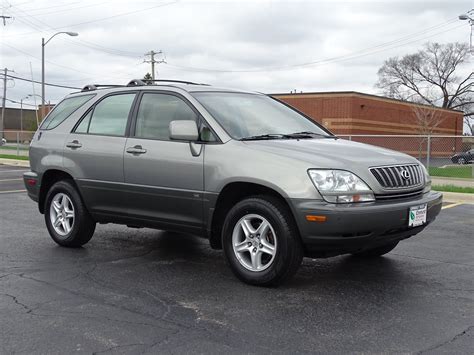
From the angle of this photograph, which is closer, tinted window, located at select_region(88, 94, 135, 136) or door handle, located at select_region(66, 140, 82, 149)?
tinted window, located at select_region(88, 94, 135, 136)

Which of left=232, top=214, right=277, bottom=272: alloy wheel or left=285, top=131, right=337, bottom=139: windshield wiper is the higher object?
left=285, top=131, right=337, bottom=139: windshield wiper

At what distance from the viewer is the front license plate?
467cm

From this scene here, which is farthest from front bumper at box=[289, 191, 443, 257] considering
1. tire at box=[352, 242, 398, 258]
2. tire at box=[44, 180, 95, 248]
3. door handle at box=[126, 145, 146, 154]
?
tire at box=[44, 180, 95, 248]

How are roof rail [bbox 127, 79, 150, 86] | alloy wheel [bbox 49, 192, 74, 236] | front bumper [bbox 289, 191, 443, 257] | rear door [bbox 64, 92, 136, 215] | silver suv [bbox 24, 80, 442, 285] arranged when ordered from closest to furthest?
front bumper [bbox 289, 191, 443, 257]
silver suv [bbox 24, 80, 442, 285]
rear door [bbox 64, 92, 136, 215]
roof rail [bbox 127, 79, 150, 86]
alloy wheel [bbox 49, 192, 74, 236]

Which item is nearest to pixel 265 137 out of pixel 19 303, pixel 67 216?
pixel 19 303

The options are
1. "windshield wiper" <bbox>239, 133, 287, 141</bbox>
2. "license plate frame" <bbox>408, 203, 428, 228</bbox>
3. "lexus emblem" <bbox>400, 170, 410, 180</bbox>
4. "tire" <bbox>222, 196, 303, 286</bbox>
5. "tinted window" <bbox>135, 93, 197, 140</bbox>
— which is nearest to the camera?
"tire" <bbox>222, 196, 303, 286</bbox>

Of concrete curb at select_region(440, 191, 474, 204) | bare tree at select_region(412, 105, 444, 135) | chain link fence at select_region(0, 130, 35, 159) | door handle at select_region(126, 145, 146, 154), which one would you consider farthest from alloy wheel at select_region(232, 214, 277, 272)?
bare tree at select_region(412, 105, 444, 135)

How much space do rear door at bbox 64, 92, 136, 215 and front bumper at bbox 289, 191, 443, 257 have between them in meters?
2.19

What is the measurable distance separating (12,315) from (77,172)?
2370 mm

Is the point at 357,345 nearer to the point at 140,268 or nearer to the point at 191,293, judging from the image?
the point at 191,293

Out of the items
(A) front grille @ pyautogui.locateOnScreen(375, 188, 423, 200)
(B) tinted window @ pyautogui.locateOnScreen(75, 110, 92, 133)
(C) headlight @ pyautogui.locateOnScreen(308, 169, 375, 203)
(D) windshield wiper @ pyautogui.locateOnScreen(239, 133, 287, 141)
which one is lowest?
(A) front grille @ pyautogui.locateOnScreen(375, 188, 423, 200)

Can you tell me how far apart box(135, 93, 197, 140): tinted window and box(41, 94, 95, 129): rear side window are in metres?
1.07

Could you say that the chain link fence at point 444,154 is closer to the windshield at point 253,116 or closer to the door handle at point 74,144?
the windshield at point 253,116

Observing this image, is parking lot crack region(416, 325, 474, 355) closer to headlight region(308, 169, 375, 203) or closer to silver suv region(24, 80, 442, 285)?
silver suv region(24, 80, 442, 285)
